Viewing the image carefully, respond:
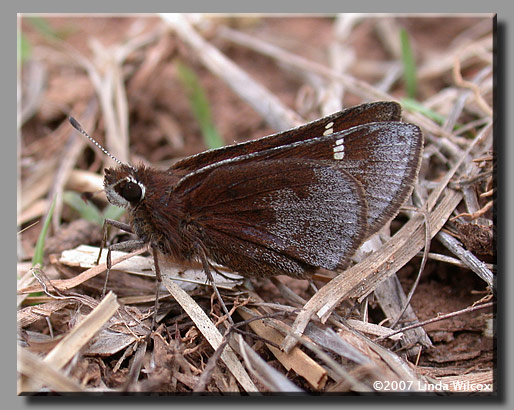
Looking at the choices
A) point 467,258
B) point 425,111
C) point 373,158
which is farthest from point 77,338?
point 425,111

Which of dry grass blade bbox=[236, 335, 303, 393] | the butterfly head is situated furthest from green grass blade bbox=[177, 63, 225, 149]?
dry grass blade bbox=[236, 335, 303, 393]

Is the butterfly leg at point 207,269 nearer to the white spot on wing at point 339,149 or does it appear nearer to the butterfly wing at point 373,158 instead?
the butterfly wing at point 373,158

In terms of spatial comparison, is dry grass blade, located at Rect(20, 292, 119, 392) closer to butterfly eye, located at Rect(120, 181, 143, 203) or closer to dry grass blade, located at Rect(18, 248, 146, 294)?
dry grass blade, located at Rect(18, 248, 146, 294)

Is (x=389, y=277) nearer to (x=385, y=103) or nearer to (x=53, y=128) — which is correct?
(x=385, y=103)

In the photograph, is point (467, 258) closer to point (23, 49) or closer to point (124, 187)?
point (124, 187)

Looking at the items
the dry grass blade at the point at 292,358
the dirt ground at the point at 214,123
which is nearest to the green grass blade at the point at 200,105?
the dirt ground at the point at 214,123
